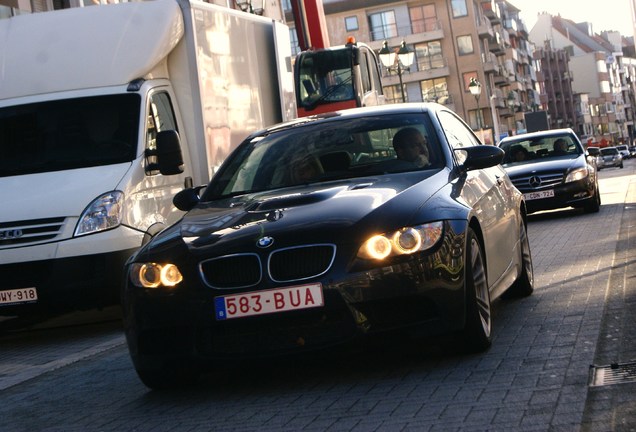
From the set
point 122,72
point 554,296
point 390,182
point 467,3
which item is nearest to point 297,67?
point 122,72

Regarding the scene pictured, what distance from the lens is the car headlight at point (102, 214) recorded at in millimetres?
10711

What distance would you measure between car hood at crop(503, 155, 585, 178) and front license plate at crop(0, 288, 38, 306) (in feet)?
38.4

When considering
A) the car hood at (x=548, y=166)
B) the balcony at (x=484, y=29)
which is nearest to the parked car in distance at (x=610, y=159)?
the balcony at (x=484, y=29)

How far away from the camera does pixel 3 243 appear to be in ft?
35.6

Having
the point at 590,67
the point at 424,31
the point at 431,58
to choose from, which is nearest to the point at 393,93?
the point at 431,58

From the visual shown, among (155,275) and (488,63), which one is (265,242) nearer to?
(155,275)

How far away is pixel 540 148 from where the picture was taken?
22.2 m

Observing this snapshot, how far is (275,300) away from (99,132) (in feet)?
18.5

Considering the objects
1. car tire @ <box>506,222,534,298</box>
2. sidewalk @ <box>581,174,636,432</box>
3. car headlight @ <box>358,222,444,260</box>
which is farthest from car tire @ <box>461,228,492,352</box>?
car tire @ <box>506,222,534,298</box>

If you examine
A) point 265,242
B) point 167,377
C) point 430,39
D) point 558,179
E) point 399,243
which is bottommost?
point 558,179

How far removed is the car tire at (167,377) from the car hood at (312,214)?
26.1 inches

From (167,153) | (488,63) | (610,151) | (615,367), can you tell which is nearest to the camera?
(615,367)

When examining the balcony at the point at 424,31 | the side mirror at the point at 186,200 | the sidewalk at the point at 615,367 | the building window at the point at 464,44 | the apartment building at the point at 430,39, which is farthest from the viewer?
the building window at the point at 464,44

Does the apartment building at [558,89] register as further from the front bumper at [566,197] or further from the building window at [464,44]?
the front bumper at [566,197]
